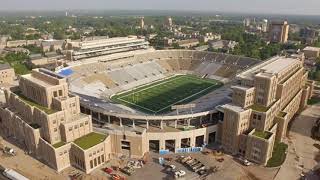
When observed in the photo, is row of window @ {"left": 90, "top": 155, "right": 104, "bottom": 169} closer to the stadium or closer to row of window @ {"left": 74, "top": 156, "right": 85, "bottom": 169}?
row of window @ {"left": 74, "top": 156, "right": 85, "bottom": 169}

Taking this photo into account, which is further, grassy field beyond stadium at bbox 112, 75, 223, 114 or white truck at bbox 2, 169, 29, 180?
grassy field beyond stadium at bbox 112, 75, 223, 114

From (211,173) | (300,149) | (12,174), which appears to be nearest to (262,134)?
(300,149)

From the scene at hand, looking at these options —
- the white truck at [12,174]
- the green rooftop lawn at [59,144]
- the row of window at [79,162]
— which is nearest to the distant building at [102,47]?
the green rooftop lawn at [59,144]

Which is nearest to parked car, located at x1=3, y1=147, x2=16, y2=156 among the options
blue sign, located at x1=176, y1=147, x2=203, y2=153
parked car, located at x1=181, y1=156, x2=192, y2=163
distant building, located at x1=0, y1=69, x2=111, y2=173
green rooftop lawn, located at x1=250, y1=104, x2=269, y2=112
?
distant building, located at x1=0, y1=69, x2=111, y2=173

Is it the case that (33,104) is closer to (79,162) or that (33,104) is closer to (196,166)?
(79,162)

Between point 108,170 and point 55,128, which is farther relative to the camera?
point 55,128

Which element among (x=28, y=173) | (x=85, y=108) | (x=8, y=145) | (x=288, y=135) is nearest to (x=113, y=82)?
(x=85, y=108)
